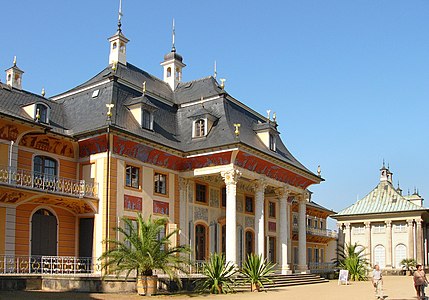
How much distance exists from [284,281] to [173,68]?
1541cm

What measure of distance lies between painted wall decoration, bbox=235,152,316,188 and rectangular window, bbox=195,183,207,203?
315 cm

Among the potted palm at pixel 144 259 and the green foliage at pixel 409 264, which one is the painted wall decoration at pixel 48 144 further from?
the green foliage at pixel 409 264

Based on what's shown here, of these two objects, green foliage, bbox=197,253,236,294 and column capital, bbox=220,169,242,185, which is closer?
green foliage, bbox=197,253,236,294

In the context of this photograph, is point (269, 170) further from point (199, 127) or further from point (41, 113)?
point (41, 113)

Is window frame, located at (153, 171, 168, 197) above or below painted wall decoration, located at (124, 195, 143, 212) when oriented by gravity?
above

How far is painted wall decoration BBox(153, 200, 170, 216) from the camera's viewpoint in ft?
92.7

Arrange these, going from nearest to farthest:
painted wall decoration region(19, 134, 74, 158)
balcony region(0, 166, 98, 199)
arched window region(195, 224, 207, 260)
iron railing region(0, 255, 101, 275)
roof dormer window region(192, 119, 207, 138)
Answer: balcony region(0, 166, 98, 199), iron railing region(0, 255, 101, 275), painted wall decoration region(19, 134, 74, 158), roof dormer window region(192, 119, 207, 138), arched window region(195, 224, 207, 260)

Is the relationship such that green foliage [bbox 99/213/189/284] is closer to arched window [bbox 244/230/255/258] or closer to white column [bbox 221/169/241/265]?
white column [bbox 221/169/241/265]

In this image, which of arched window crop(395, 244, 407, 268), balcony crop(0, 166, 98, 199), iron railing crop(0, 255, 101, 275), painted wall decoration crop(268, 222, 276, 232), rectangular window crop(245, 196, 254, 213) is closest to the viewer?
balcony crop(0, 166, 98, 199)

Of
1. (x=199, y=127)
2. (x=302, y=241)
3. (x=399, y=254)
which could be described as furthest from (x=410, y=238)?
(x=199, y=127)

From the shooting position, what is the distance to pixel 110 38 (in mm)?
33469

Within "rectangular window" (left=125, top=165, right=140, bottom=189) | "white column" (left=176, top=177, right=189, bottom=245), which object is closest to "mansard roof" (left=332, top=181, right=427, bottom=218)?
"white column" (left=176, top=177, right=189, bottom=245)

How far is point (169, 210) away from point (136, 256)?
306 inches

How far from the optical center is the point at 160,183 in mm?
29000
